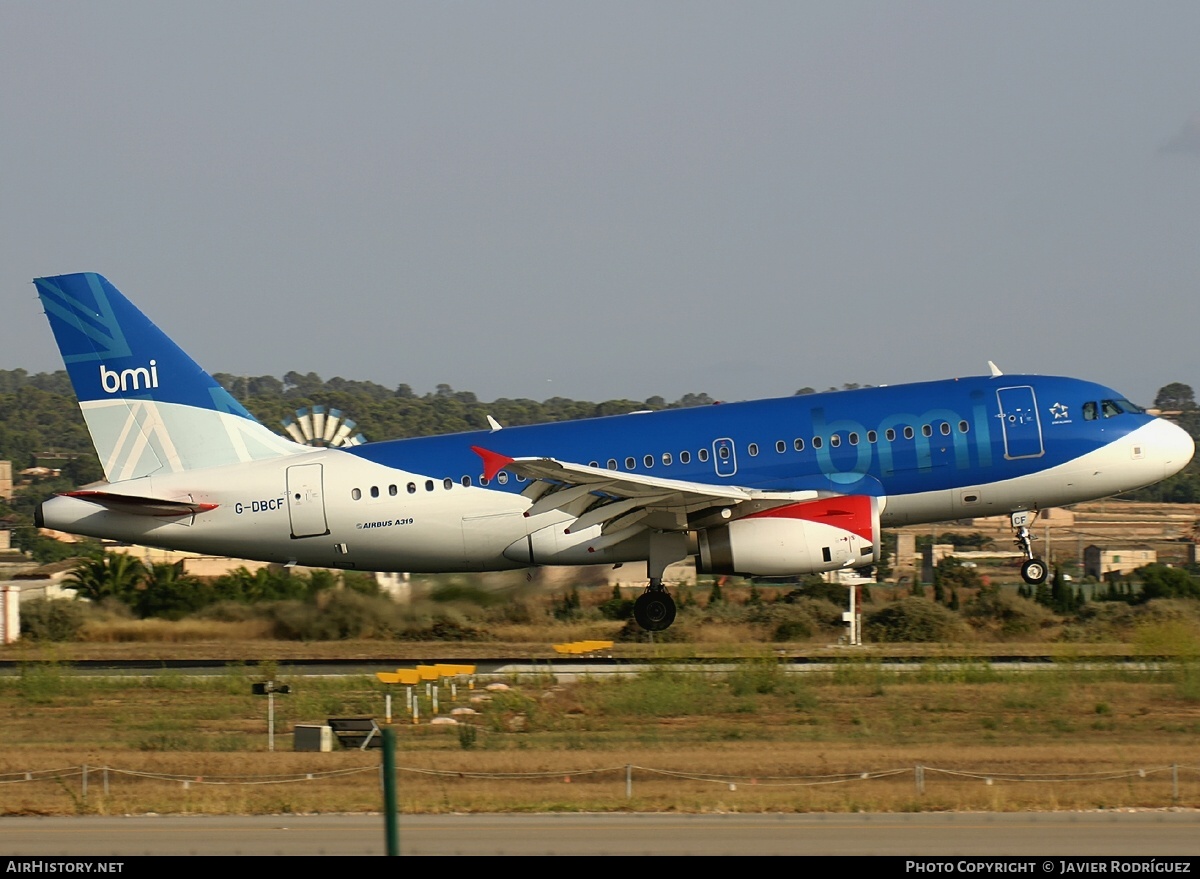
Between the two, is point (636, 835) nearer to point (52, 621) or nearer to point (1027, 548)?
point (1027, 548)

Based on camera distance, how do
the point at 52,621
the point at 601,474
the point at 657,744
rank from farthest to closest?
Answer: the point at 52,621
the point at 601,474
the point at 657,744

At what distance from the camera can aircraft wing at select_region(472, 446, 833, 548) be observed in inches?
1123

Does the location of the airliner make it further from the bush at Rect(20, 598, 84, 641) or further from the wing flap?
the bush at Rect(20, 598, 84, 641)

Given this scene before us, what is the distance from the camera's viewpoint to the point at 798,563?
29.4 m

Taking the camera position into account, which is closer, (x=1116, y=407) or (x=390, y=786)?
(x=390, y=786)

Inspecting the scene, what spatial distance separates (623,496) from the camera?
2955 centimetres

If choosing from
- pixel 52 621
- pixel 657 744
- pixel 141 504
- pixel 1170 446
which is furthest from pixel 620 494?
pixel 52 621

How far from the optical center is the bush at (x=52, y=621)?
4162 centimetres

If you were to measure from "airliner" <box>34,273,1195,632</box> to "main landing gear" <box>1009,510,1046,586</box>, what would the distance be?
45mm

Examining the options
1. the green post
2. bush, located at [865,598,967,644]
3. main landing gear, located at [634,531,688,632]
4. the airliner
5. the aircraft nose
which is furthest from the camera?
bush, located at [865,598,967,644]

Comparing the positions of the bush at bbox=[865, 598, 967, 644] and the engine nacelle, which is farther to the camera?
the bush at bbox=[865, 598, 967, 644]

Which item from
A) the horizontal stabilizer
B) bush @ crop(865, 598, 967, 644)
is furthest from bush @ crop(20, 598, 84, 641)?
bush @ crop(865, 598, 967, 644)

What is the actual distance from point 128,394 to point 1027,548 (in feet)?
63.3

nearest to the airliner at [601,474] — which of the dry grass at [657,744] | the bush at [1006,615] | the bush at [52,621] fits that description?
the dry grass at [657,744]
